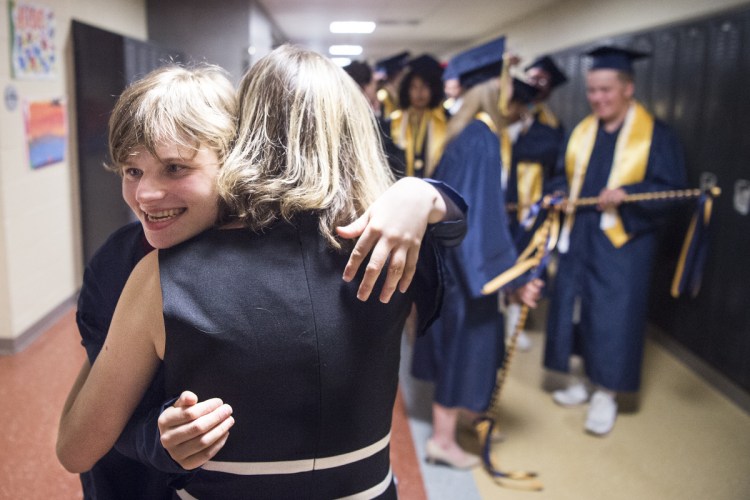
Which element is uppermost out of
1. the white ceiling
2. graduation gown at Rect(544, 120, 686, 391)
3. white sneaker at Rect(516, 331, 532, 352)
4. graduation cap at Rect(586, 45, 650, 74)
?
the white ceiling

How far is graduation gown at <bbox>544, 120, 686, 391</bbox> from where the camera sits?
3115 mm

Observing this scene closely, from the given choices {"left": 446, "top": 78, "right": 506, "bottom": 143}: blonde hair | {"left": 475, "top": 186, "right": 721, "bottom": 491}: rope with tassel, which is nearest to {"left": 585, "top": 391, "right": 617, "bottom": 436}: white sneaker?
{"left": 475, "top": 186, "right": 721, "bottom": 491}: rope with tassel

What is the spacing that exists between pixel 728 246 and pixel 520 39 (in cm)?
604

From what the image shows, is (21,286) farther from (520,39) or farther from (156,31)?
(520,39)

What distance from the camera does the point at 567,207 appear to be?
3264 millimetres

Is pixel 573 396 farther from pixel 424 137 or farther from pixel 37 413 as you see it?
pixel 37 413

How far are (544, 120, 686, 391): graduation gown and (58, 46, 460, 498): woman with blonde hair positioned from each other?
94.0 inches

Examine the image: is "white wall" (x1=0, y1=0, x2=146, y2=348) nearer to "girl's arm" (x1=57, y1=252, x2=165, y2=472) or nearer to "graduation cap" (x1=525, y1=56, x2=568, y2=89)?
"girl's arm" (x1=57, y1=252, x2=165, y2=472)

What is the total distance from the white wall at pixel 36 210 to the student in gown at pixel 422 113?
2153 mm

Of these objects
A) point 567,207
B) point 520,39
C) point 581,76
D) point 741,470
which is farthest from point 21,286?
point 520,39

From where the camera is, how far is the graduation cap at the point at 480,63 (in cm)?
265

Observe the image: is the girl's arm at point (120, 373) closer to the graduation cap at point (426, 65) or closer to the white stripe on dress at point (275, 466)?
the white stripe on dress at point (275, 466)

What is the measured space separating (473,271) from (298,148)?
1631 millimetres

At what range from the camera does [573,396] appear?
3379 millimetres
